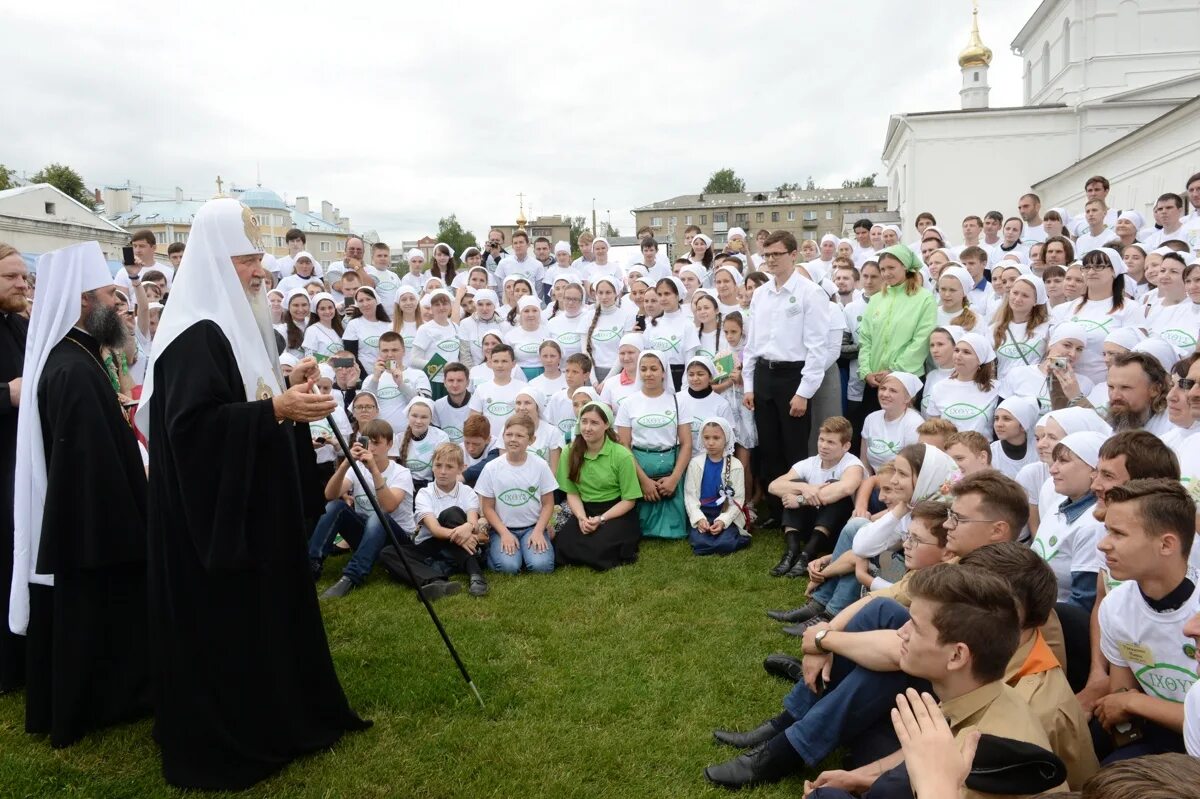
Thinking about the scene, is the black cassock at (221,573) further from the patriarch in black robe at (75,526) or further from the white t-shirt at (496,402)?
the white t-shirt at (496,402)

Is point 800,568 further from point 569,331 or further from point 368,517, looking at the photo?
point 569,331

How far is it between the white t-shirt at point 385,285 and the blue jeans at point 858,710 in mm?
9294

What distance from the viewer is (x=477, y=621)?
17.3 feet

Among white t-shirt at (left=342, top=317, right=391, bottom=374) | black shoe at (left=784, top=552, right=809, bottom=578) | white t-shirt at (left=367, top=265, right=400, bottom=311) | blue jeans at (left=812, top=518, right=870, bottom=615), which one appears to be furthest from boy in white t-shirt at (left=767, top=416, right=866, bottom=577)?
white t-shirt at (left=367, top=265, right=400, bottom=311)

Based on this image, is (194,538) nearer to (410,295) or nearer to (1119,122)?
(410,295)

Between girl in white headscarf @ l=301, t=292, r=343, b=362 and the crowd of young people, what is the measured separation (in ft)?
0.11

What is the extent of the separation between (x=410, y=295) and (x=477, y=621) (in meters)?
5.05

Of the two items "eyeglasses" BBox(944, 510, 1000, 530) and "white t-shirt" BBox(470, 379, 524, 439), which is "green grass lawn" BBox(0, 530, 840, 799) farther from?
"white t-shirt" BBox(470, 379, 524, 439)

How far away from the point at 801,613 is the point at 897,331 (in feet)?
9.83

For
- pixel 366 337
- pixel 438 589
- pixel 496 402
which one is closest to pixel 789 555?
pixel 438 589

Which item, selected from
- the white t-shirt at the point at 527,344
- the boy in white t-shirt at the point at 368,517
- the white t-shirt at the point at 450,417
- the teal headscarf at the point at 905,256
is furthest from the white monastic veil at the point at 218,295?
the teal headscarf at the point at 905,256

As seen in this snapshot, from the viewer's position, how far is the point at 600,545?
6.41 metres

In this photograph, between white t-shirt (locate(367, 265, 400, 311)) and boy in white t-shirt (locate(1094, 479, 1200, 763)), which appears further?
white t-shirt (locate(367, 265, 400, 311))

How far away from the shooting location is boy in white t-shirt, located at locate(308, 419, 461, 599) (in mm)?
6047
